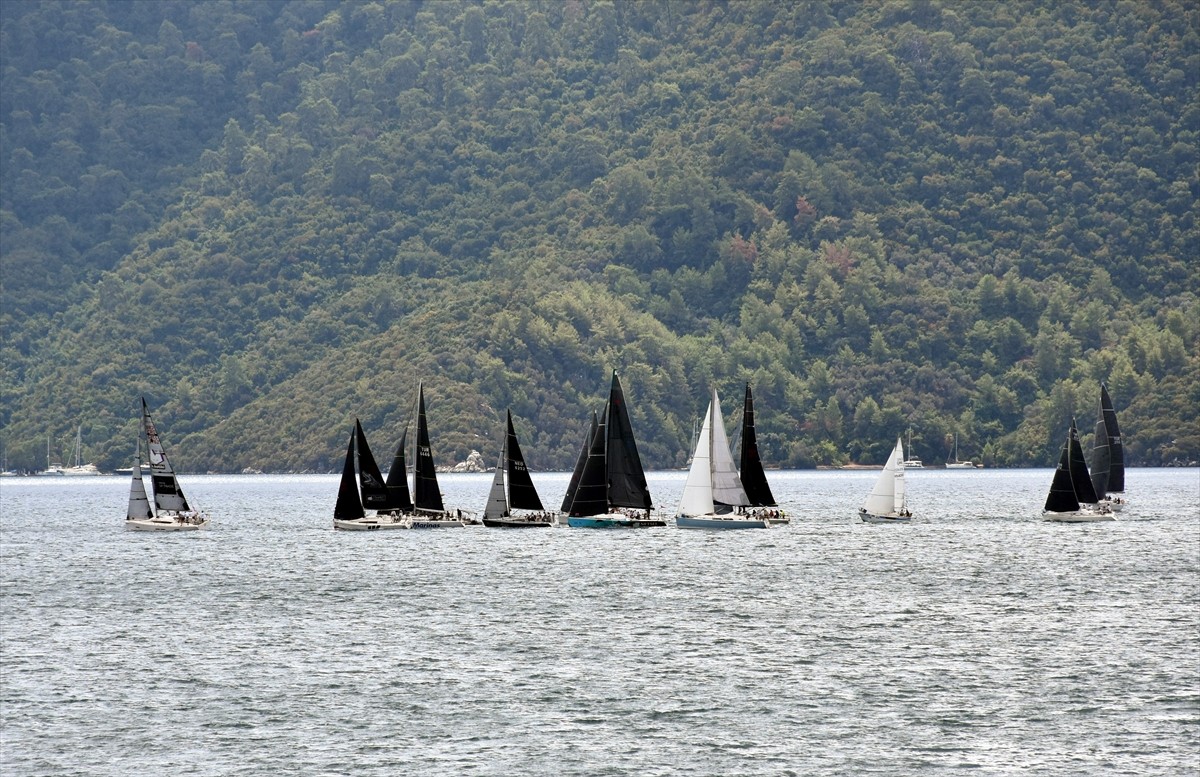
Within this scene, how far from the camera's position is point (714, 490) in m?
115

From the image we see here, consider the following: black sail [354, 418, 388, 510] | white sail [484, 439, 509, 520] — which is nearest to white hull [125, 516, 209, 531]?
black sail [354, 418, 388, 510]

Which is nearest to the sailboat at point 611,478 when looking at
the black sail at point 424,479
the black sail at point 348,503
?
the black sail at point 424,479

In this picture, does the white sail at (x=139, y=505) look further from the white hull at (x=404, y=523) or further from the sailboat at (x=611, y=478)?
the sailboat at (x=611, y=478)

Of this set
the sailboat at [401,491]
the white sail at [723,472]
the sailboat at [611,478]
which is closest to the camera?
the white sail at [723,472]

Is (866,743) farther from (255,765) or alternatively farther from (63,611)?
(63,611)

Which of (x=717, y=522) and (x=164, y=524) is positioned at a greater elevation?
(x=717, y=522)

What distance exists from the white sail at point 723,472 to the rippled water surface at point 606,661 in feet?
10.3

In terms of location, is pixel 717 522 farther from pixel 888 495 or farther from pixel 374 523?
pixel 374 523

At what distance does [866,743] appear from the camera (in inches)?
2093

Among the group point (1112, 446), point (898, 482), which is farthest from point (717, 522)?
point (1112, 446)

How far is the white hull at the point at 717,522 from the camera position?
11631 cm

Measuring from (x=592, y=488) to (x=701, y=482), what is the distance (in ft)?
21.4

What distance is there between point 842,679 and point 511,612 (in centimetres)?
2151

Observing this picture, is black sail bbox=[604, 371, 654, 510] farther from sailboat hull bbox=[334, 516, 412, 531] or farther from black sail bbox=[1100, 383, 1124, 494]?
black sail bbox=[1100, 383, 1124, 494]
